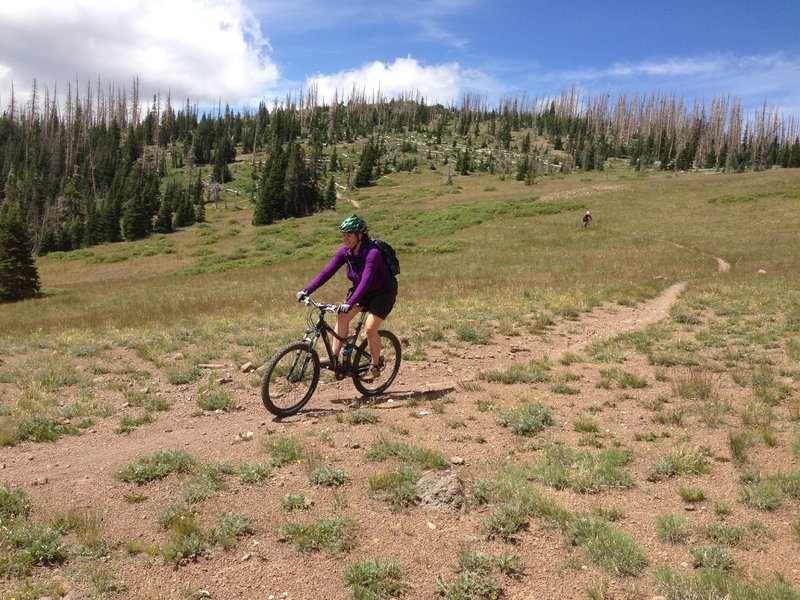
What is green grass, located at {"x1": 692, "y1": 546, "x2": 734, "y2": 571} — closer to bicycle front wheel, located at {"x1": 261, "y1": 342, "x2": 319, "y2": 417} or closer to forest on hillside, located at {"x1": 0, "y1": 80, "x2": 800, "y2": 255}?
bicycle front wheel, located at {"x1": 261, "y1": 342, "x2": 319, "y2": 417}

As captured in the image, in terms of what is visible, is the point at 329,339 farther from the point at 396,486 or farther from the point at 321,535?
the point at 321,535

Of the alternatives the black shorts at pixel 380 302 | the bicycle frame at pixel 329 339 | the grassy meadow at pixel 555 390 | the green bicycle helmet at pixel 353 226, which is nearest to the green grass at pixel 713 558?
the grassy meadow at pixel 555 390

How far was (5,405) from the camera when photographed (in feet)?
26.2

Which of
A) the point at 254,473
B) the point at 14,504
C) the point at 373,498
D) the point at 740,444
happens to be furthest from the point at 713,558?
the point at 14,504

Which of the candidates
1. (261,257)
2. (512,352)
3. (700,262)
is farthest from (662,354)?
(261,257)

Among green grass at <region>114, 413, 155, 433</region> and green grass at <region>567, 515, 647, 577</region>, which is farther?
green grass at <region>114, 413, 155, 433</region>

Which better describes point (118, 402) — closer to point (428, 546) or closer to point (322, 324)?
point (322, 324)

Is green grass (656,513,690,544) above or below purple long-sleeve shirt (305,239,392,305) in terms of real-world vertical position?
below

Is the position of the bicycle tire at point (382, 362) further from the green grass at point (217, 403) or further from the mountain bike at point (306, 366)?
the green grass at point (217, 403)

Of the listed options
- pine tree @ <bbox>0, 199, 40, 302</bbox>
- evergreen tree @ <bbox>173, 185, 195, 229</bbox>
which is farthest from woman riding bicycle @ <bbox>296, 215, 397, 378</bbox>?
evergreen tree @ <bbox>173, 185, 195, 229</bbox>

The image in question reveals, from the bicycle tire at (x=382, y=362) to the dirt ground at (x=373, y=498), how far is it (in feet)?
0.93

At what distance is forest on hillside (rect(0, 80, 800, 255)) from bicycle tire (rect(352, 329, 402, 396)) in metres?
76.0

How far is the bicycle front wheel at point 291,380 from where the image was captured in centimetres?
736

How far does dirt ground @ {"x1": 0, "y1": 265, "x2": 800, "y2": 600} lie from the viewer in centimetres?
398
